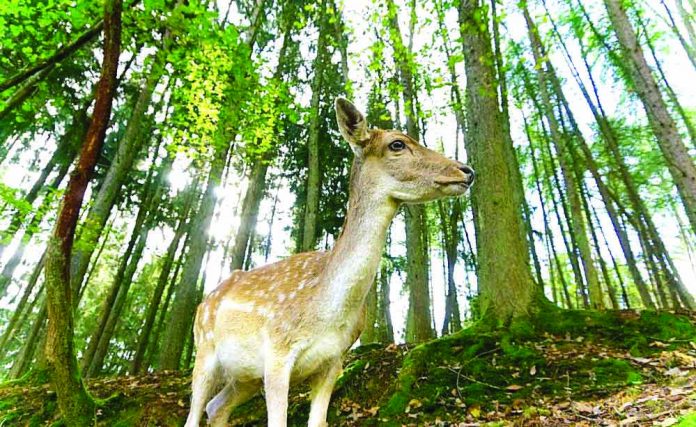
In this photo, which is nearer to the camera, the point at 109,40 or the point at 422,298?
the point at 109,40

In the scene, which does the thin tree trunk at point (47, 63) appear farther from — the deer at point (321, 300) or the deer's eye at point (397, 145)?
the deer's eye at point (397, 145)

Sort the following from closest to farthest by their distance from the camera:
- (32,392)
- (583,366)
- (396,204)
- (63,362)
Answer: (396,204) < (63,362) < (583,366) < (32,392)

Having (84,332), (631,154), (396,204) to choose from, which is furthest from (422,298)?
(84,332)

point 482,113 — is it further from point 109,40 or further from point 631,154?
point 631,154

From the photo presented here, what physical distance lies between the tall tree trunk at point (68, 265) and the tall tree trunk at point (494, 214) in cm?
405

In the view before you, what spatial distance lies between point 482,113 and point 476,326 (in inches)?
126

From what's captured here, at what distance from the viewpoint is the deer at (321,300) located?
3.30m

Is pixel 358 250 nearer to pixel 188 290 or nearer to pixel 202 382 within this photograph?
pixel 202 382

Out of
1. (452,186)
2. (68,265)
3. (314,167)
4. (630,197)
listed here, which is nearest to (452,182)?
(452,186)

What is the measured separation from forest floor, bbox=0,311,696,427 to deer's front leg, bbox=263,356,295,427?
1689mm

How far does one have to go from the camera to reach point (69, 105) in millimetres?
12500

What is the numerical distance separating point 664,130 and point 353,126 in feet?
17.0

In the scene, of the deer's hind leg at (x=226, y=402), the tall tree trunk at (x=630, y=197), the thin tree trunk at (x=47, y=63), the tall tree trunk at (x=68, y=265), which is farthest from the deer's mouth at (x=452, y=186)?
the tall tree trunk at (x=630, y=197)

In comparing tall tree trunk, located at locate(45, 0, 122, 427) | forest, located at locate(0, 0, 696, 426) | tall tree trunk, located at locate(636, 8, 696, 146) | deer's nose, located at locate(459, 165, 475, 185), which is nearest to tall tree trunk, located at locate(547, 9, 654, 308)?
forest, located at locate(0, 0, 696, 426)
